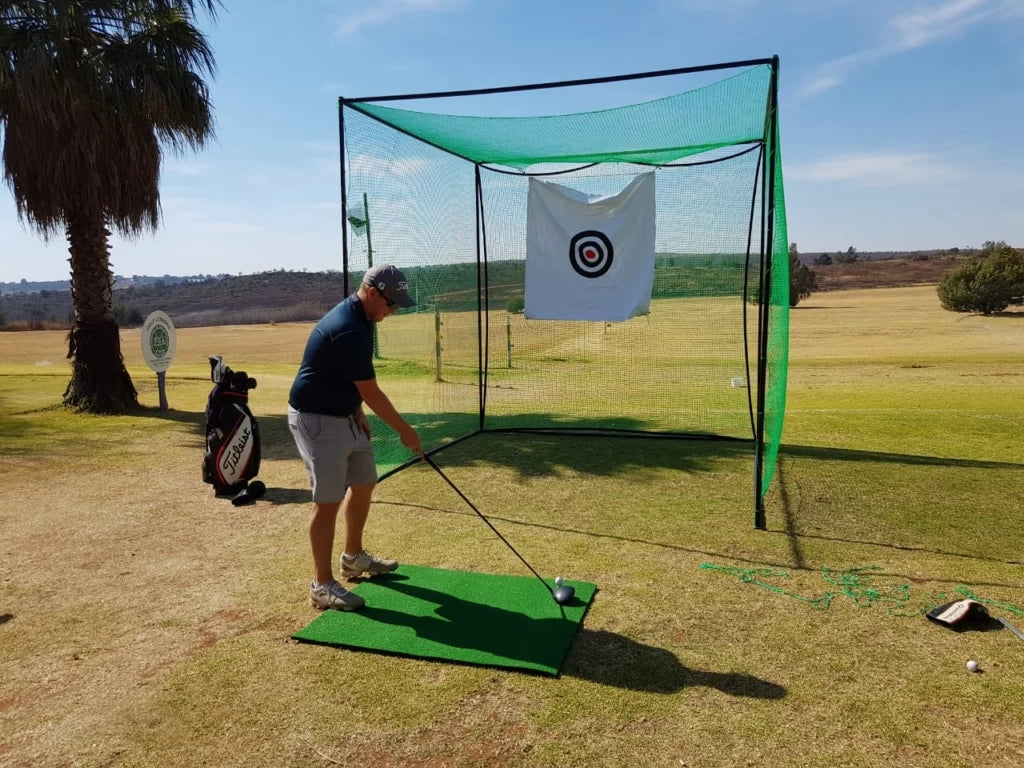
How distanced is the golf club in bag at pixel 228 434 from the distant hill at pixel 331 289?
39.9 inches

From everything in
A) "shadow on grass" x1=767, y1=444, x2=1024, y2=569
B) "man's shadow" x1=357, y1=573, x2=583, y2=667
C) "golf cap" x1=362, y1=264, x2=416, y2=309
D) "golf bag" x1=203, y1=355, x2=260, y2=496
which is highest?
"golf cap" x1=362, y1=264, x2=416, y2=309

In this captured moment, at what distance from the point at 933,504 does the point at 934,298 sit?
3607 cm

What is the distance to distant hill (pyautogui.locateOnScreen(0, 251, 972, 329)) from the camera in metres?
7.07

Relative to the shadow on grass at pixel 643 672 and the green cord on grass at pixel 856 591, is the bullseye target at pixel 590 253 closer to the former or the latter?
the green cord on grass at pixel 856 591

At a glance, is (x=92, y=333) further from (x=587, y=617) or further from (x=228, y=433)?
(x=587, y=617)

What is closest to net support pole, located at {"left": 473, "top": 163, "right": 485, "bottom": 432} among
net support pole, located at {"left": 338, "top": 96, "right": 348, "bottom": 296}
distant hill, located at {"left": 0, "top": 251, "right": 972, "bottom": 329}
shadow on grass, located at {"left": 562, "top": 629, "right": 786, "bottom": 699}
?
distant hill, located at {"left": 0, "top": 251, "right": 972, "bottom": 329}

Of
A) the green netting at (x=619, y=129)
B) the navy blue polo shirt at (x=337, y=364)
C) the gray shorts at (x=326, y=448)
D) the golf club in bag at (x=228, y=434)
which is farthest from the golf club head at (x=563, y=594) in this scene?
the green netting at (x=619, y=129)

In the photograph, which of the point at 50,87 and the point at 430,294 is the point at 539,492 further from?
the point at 50,87

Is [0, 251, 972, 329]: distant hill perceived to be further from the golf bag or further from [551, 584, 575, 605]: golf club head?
[551, 584, 575, 605]: golf club head

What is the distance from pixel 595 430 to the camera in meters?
7.59

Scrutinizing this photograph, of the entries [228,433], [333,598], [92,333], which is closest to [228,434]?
[228,433]

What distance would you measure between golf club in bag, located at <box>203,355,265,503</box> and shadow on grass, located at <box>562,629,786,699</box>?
2850 millimetres

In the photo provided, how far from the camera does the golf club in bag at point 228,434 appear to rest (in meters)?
4.82

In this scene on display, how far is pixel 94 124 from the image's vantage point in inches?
329
